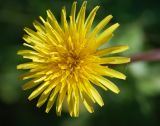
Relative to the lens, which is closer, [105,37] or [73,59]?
[105,37]

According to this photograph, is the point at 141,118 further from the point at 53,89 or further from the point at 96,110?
the point at 53,89

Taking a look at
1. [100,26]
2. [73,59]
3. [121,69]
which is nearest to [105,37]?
[100,26]

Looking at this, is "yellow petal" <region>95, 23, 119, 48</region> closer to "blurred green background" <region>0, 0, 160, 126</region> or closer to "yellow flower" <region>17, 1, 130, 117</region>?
"yellow flower" <region>17, 1, 130, 117</region>

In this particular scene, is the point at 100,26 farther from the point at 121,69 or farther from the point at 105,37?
the point at 121,69

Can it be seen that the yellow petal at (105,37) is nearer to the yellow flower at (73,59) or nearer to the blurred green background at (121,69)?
the yellow flower at (73,59)

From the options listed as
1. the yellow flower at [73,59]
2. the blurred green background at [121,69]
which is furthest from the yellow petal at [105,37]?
the blurred green background at [121,69]

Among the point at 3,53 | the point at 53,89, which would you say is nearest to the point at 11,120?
the point at 3,53
